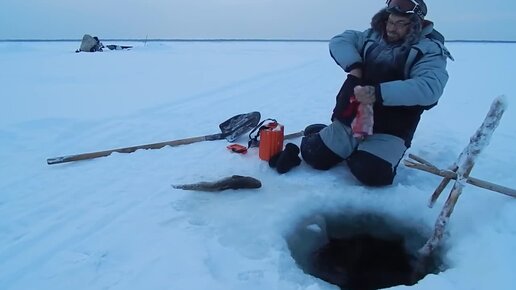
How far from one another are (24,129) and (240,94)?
3906 millimetres

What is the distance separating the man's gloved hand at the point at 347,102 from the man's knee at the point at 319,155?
0.29 metres

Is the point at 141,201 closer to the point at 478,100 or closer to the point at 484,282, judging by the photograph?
the point at 484,282

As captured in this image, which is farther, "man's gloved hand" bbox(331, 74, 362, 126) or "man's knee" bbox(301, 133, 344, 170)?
"man's knee" bbox(301, 133, 344, 170)

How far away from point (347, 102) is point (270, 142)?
0.78 metres

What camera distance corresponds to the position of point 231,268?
80.0 inches

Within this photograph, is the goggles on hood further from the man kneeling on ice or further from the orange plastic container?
the orange plastic container

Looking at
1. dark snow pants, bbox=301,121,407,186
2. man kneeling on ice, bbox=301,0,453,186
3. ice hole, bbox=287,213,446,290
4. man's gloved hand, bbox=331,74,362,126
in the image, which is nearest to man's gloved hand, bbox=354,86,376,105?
man kneeling on ice, bbox=301,0,453,186

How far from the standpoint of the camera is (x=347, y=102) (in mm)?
3227

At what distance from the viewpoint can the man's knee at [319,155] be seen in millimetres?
3309

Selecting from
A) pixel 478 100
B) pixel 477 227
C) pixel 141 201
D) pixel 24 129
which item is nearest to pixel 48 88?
pixel 24 129

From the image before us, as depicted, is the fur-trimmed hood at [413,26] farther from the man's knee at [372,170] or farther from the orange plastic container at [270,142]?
the orange plastic container at [270,142]

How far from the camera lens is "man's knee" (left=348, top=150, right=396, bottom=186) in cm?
296

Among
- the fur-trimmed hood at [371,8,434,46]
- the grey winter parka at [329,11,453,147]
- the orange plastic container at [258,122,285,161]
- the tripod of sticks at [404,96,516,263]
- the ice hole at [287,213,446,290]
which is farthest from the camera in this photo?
the orange plastic container at [258,122,285,161]

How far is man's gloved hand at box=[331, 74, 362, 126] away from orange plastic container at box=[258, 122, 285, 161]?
58 centimetres
